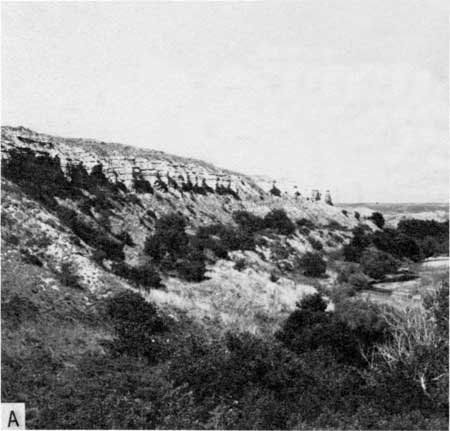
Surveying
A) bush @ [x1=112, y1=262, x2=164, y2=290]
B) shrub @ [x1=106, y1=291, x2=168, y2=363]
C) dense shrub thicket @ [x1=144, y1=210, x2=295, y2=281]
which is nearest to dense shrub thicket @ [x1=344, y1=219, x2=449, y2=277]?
dense shrub thicket @ [x1=144, y1=210, x2=295, y2=281]

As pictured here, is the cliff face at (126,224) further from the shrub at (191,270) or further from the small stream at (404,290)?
the small stream at (404,290)

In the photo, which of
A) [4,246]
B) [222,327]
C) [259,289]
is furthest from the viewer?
[259,289]

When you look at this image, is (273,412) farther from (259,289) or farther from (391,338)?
(259,289)

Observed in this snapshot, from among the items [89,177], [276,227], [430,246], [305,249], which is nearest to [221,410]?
[89,177]

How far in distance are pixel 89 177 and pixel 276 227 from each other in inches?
777

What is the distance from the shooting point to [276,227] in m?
48.3

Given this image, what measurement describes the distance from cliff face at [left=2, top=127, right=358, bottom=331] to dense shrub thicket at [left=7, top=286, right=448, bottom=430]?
384cm

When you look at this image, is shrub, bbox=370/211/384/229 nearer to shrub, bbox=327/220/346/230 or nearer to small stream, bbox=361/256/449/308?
shrub, bbox=327/220/346/230

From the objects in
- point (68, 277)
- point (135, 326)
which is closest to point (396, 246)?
point (68, 277)

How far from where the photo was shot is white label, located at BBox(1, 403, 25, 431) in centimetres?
906

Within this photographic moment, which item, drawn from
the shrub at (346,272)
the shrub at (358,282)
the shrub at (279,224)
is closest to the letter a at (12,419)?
the shrub at (358,282)

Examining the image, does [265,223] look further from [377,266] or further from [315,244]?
[377,266]

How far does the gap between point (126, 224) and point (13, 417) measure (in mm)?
25564

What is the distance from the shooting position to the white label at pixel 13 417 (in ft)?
29.7
